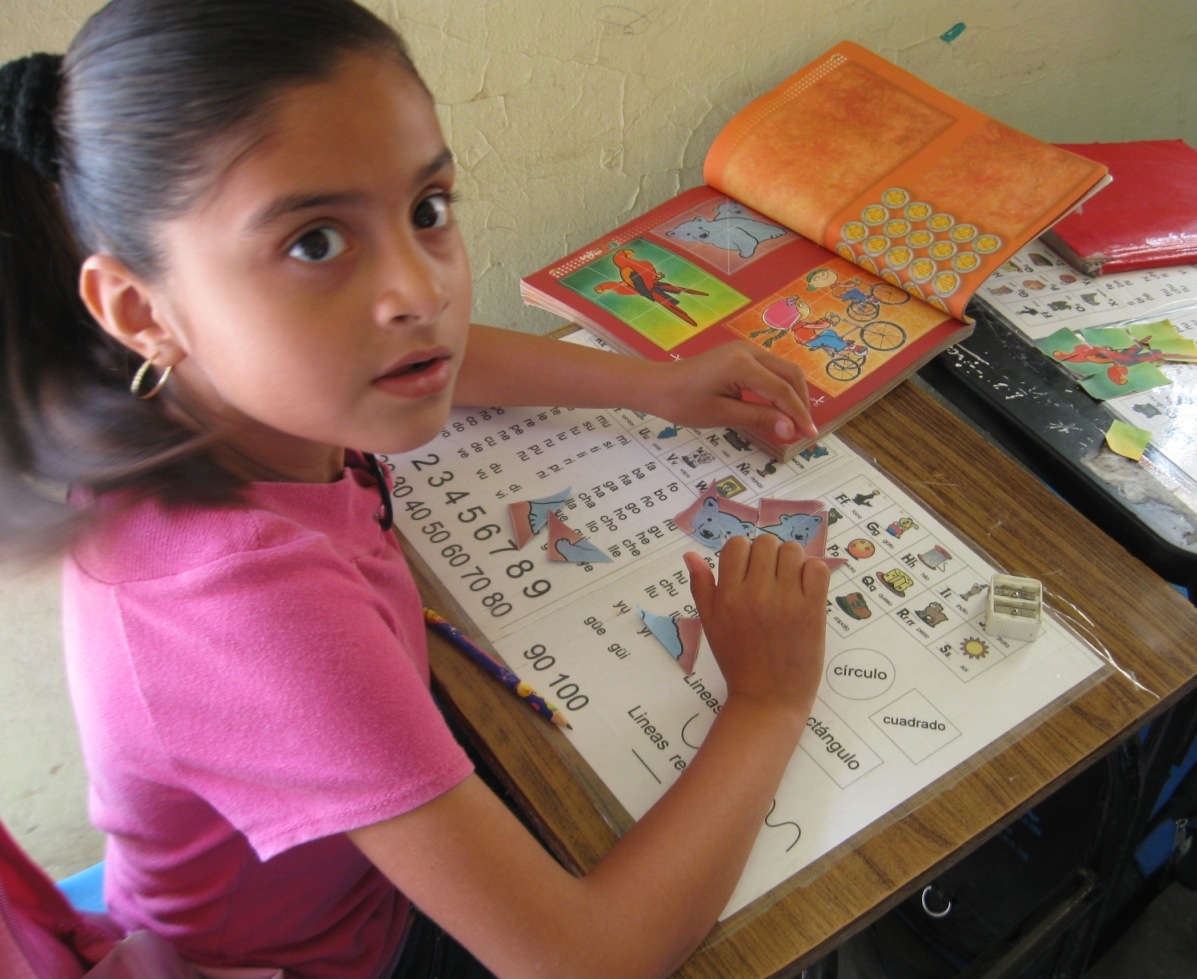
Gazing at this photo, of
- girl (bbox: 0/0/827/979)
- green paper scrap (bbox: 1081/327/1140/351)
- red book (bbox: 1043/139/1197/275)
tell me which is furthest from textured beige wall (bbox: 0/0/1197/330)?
green paper scrap (bbox: 1081/327/1140/351)

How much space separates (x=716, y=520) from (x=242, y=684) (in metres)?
0.39

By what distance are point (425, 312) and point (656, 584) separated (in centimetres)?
29

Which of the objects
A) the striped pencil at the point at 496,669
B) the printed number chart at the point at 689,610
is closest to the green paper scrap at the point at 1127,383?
the printed number chart at the point at 689,610

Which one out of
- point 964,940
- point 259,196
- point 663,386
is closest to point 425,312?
point 259,196

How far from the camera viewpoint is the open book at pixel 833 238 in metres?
0.91

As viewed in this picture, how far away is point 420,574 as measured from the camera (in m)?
0.73

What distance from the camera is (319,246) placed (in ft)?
1.65

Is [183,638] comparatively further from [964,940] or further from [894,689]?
[964,940]

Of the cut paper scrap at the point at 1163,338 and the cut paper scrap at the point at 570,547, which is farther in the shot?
the cut paper scrap at the point at 1163,338

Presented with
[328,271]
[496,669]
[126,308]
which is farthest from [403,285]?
[496,669]

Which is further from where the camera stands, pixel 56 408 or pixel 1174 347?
pixel 1174 347

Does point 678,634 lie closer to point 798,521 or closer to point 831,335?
point 798,521

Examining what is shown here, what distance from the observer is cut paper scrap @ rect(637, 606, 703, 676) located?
2.20ft

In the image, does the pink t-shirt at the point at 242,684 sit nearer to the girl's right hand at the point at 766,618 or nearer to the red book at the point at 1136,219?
the girl's right hand at the point at 766,618
